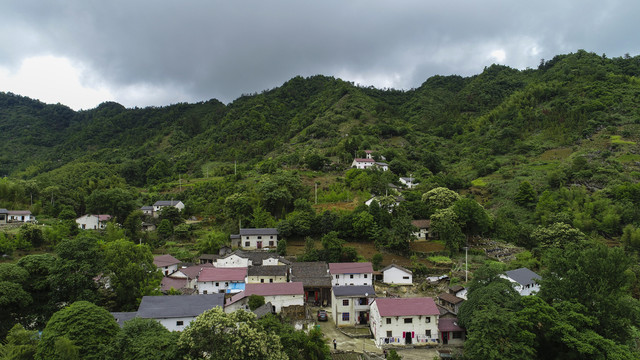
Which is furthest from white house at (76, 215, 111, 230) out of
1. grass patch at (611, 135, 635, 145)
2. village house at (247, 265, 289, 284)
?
grass patch at (611, 135, 635, 145)

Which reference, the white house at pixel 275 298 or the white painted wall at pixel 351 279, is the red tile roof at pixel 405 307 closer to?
the white house at pixel 275 298

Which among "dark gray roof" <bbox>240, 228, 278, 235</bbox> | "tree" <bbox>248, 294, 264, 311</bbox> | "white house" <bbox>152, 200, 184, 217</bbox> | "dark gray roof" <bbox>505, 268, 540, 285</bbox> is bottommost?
"tree" <bbox>248, 294, 264, 311</bbox>

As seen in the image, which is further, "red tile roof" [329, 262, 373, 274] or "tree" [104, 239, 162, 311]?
"red tile roof" [329, 262, 373, 274]

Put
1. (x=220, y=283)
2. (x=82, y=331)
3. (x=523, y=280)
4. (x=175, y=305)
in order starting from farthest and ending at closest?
(x=220, y=283) < (x=523, y=280) < (x=175, y=305) < (x=82, y=331)

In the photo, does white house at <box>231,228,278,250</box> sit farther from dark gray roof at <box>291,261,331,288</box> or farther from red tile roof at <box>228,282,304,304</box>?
red tile roof at <box>228,282,304,304</box>

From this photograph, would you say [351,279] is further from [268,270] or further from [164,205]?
[164,205]

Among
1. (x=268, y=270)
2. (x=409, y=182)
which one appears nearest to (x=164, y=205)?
(x=268, y=270)

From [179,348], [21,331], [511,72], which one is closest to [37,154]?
[21,331]
